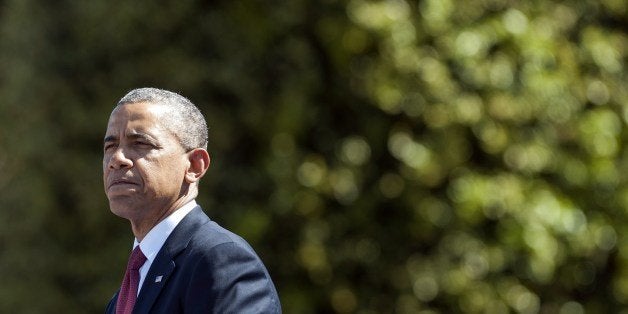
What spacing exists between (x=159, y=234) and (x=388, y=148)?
3558mm

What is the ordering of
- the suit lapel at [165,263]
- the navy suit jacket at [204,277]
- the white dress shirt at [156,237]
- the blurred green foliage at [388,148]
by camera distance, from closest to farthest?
1. the navy suit jacket at [204,277]
2. the suit lapel at [165,263]
3. the white dress shirt at [156,237]
4. the blurred green foliage at [388,148]

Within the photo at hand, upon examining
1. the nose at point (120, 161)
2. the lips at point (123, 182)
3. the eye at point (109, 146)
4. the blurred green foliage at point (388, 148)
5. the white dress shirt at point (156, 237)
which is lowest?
the blurred green foliage at point (388, 148)

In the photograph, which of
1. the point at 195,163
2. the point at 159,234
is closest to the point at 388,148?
the point at 195,163

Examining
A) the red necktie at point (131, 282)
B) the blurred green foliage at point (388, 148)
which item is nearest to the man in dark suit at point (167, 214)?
the red necktie at point (131, 282)

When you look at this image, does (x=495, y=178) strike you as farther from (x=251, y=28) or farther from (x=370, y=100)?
(x=251, y=28)

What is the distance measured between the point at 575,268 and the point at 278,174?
186cm

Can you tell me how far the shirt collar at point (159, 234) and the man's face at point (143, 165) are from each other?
3cm

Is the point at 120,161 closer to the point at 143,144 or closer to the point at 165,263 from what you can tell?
the point at 143,144

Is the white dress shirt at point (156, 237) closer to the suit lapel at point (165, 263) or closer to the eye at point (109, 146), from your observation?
the suit lapel at point (165, 263)

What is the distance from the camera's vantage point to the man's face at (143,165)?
333 cm

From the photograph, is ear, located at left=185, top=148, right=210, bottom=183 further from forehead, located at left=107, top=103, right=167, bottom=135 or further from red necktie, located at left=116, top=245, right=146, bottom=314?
red necktie, located at left=116, top=245, right=146, bottom=314

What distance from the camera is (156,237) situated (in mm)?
3369

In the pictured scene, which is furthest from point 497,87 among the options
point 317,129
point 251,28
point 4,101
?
point 4,101

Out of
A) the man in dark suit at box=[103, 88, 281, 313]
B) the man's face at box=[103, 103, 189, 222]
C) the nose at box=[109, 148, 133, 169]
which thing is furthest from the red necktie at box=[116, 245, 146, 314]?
the nose at box=[109, 148, 133, 169]
